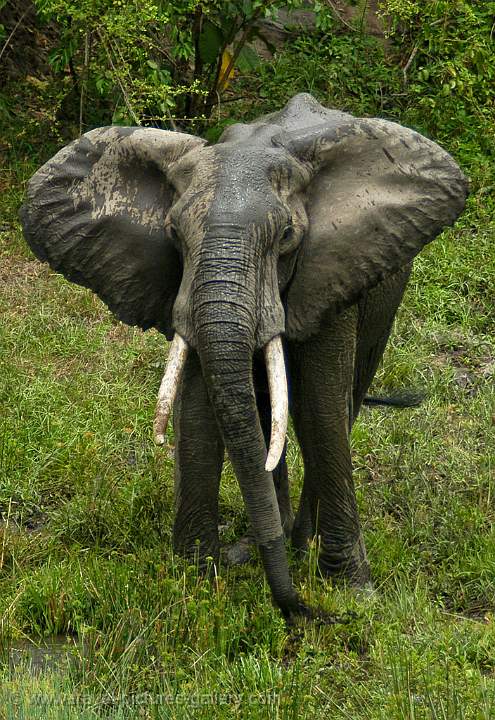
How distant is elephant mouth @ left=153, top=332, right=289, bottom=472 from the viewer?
514 cm

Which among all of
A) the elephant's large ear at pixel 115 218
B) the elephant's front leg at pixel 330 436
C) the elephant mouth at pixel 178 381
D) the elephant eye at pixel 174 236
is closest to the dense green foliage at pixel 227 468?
the elephant's front leg at pixel 330 436

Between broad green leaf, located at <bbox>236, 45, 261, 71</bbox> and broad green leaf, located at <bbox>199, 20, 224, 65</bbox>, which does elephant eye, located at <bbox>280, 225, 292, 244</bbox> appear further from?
broad green leaf, located at <bbox>236, 45, 261, 71</bbox>

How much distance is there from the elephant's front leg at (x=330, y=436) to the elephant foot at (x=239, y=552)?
387 mm

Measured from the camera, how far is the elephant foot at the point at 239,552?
21.6ft

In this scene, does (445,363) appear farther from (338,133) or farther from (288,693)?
(288,693)

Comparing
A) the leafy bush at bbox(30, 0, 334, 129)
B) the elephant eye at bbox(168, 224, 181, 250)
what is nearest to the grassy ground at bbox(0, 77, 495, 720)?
the leafy bush at bbox(30, 0, 334, 129)

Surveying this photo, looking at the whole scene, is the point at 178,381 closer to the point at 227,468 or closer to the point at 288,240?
the point at 288,240

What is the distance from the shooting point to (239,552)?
6.69 m

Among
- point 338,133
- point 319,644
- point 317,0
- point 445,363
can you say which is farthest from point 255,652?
point 317,0

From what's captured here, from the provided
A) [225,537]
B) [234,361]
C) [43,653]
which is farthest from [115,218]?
[225,537]

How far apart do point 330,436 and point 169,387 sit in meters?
1.05

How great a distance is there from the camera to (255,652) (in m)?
5.37

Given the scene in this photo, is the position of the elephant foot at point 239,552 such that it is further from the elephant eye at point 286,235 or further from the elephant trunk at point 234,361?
the elephant eye at point 286,235

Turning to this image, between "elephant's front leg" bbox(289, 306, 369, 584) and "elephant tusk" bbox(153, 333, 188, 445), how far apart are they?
757 mm
